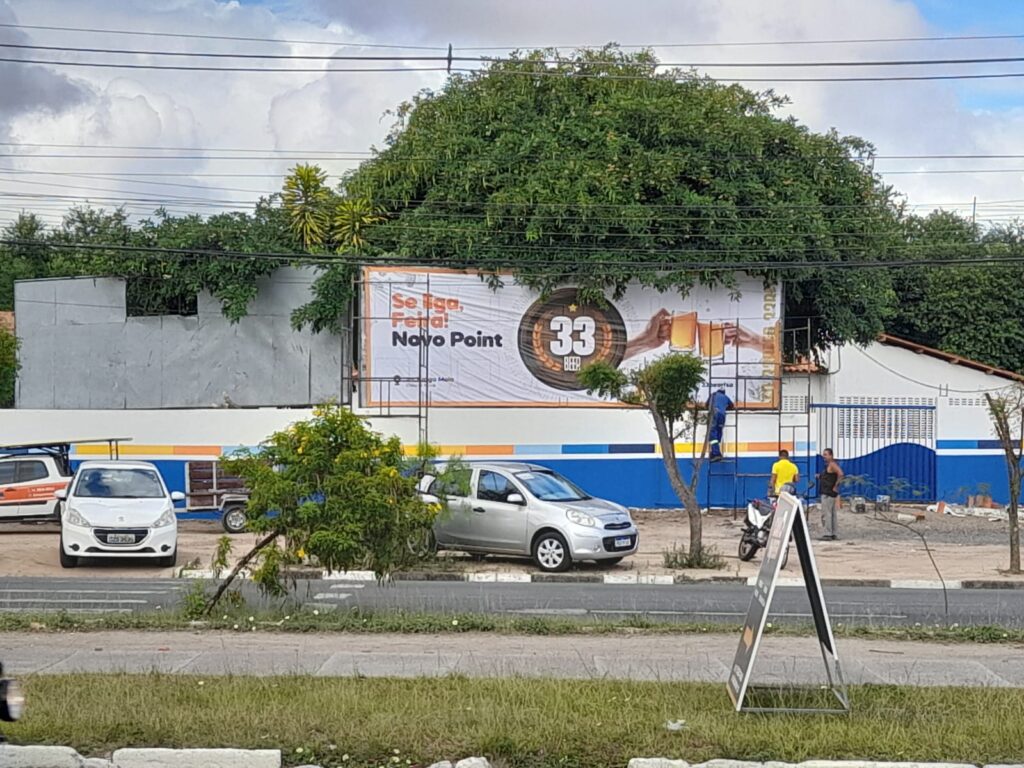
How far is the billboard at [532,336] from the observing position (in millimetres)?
31984

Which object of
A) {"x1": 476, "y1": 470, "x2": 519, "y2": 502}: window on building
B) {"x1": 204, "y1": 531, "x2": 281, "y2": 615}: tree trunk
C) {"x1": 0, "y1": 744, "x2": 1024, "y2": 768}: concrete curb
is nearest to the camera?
{"x1": 0, "y1": 744, "x2": 1024, "y2": 768}: concrete curb

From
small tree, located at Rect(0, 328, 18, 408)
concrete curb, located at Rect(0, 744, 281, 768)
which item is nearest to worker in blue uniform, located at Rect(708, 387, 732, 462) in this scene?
small tree, located at Rect(0, 328, 18, 408)

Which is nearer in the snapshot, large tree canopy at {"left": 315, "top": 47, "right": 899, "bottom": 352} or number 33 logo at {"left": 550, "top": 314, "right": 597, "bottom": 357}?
large tree canopy at {"left": 315, "top": 47, "right": 899, "bottom": 352}

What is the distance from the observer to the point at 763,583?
7949 millimetres

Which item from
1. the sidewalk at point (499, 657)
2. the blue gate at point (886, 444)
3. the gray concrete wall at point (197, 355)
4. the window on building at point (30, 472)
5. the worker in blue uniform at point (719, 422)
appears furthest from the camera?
the gray concrete wall at point (197, 355)

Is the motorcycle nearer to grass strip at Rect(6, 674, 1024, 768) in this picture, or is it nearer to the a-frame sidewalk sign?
grass strip at Rect(6, 674, 1024, 768)

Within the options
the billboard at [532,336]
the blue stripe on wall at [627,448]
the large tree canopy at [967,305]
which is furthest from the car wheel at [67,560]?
the large tree canopy at [967,305]

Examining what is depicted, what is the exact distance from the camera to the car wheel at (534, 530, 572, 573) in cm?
1961

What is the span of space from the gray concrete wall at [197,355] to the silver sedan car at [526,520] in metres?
13.6

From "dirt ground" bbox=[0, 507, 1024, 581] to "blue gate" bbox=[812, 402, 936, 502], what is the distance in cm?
170

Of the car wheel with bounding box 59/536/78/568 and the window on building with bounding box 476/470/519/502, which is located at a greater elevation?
the window on building with bounding box 476/470/519/502

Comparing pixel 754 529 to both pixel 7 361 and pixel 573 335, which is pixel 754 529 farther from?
pixel 7 361

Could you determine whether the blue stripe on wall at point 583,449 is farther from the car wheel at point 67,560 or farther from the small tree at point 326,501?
the small tree at point 326,501

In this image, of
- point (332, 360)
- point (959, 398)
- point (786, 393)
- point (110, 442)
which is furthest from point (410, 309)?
point (959, 398)
